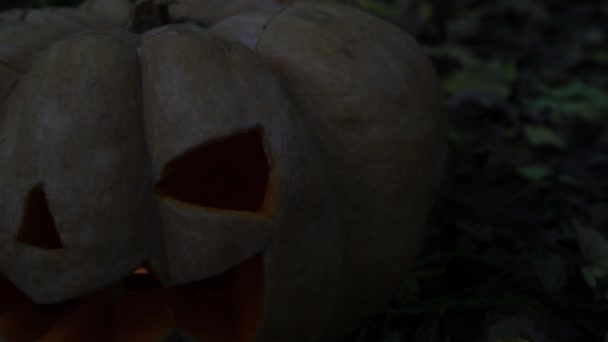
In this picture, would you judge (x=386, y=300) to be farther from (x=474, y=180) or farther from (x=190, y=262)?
(x=474, y=180)

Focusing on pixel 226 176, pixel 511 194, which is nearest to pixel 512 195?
pixel 511 194

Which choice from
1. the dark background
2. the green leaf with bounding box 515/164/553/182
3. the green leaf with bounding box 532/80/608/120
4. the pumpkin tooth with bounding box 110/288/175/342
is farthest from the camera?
the green leaf with bounding box 532/80/608/120

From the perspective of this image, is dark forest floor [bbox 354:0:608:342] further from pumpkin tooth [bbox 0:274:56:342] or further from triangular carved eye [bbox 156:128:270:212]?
pumpkin tooth [bbox 0:274:56:342]

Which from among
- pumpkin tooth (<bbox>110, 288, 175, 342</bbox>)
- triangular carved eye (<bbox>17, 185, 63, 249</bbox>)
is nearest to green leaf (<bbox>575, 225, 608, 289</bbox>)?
pumpkin tooth (<bbox>110, 288, 175, 342</bbox>)

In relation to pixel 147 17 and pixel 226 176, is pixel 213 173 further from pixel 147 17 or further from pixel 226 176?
pixel 147 17

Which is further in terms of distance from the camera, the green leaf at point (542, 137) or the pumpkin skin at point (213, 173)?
the green leaf at point (542, 137)

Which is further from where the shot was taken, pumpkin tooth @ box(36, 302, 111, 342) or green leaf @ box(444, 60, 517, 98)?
green leaf @ box(444, 60, 517, 98)

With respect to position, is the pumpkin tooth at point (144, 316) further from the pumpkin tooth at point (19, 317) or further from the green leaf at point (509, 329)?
the green leaf at point (509, 329)

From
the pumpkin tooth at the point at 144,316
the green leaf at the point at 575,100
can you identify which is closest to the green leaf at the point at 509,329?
the pumpkin tooth at the point at 144,316

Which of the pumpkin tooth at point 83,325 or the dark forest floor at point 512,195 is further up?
the pumpkin tooth at point 83,325
